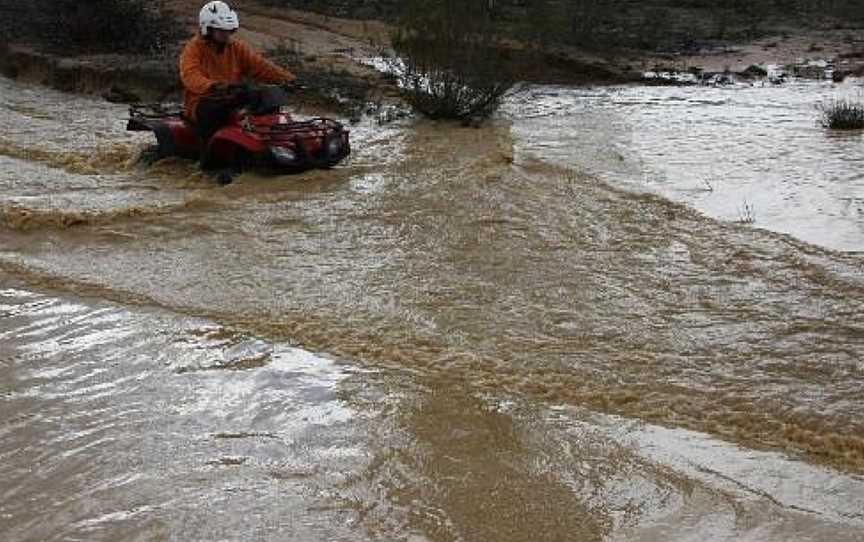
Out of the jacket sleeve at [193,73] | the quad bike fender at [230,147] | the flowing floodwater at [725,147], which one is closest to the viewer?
the flowing floodwater at [725,147]

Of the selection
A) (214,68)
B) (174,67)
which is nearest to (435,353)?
(214,68)

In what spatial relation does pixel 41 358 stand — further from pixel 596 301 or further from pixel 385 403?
pixel 596 301

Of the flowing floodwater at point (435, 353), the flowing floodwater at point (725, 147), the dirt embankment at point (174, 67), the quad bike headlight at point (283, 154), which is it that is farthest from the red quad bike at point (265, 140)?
the dirt embankment at point (174, 67)

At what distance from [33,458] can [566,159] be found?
709 cm

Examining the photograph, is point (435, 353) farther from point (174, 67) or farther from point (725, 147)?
point (174, 67)

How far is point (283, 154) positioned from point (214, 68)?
111cm

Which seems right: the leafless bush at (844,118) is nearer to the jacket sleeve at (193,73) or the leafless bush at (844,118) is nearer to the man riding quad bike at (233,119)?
the man riding quad bike at (233,119)

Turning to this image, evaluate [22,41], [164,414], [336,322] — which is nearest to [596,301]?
[336,322]

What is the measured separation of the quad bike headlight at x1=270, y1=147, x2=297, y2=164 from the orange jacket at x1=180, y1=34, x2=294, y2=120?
2.58ft

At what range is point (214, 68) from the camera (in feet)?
32.0

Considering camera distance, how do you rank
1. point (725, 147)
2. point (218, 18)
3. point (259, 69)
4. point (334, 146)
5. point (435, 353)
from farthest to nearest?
point (725, 147) < point (259, 69) < point (334, 146) < point (218, 18) < point (435, 353)

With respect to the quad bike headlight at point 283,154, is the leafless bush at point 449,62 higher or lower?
higher

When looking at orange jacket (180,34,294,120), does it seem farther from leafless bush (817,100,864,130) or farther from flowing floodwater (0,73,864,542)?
leafless bush (817,100,864,130)

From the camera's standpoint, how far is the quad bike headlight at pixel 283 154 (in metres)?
9.45
